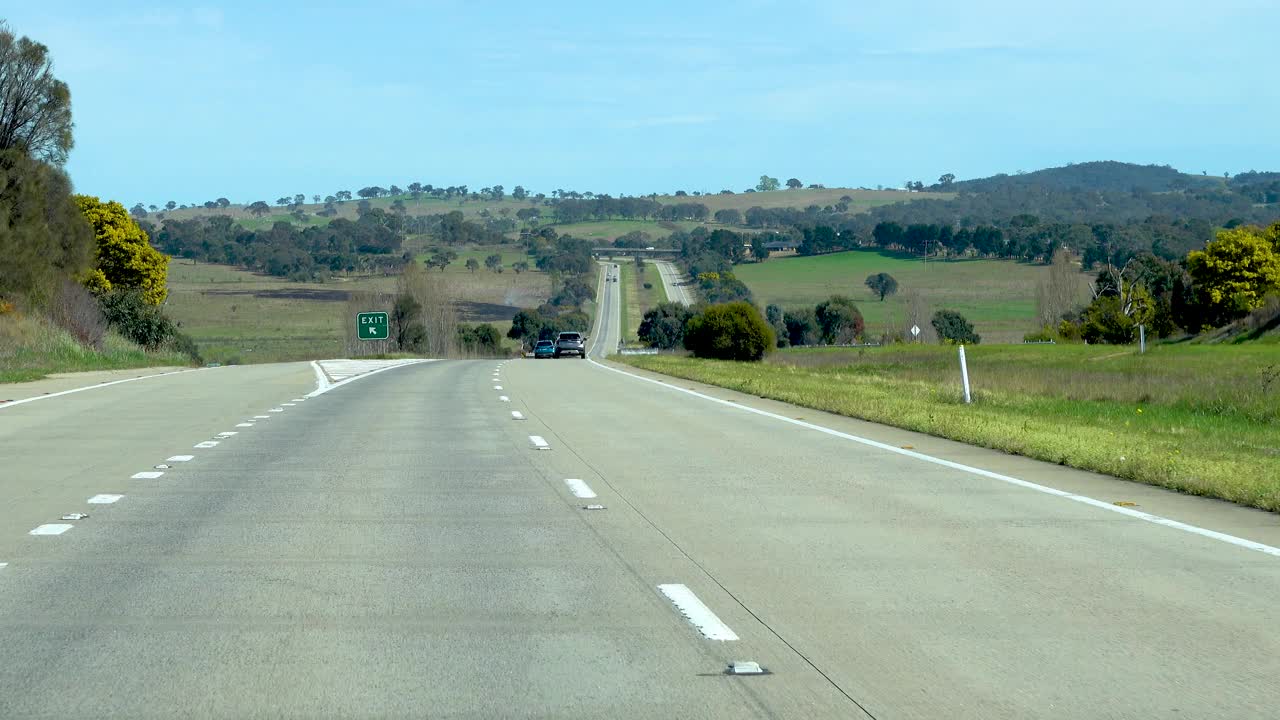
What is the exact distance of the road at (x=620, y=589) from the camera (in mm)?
6148

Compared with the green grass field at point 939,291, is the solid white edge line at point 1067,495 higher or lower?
higher

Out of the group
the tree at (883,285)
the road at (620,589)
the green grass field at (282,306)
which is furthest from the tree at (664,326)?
the road at (620,589)

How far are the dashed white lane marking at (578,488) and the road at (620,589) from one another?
0.06 metres

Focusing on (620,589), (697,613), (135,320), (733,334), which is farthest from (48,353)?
(697,613)

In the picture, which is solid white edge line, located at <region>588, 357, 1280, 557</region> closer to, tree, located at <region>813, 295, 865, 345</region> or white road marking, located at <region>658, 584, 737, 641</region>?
white road marking, located at <region>658, 584, 737, 641</region>

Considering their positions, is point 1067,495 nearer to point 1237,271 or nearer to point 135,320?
point 135,320

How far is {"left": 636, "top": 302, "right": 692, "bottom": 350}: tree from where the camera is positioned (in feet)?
458

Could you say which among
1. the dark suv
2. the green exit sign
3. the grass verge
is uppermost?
the grass verge

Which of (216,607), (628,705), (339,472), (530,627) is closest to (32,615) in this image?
(216,607)

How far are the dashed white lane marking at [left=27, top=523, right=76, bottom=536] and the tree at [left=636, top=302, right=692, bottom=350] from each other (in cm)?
12683

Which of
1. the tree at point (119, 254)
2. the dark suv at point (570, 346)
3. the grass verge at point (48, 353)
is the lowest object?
the dark suv at point (570, 346)

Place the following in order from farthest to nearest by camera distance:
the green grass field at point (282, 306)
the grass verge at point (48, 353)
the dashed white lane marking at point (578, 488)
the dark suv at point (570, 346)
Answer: the green grass field at point (282, 306), the dark suv at point (570, 346), the grass verge at point (48, 353), the dashed white lane marking at point (578, 488)

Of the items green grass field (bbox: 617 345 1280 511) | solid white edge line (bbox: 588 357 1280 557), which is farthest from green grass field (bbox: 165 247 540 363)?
solid white edge line (bbox: 588 357 1280 557)

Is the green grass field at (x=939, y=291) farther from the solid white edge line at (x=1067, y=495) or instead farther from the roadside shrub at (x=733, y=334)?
the solid white edge line at (x=1067, y=495)
